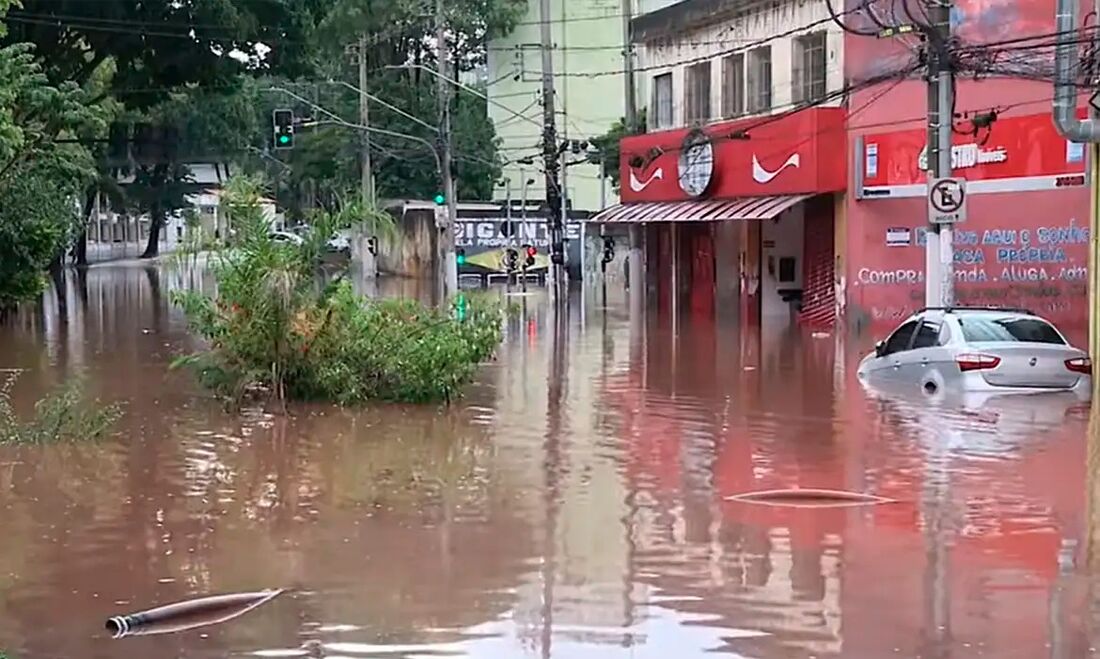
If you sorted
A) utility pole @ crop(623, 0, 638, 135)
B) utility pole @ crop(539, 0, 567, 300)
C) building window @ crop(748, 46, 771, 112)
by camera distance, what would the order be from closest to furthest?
building window @ crop(748, 46, 771, 112), utility pole @ crop(539, 0, 567, 300), utility pole @ crop(623, 0, 638, 135)

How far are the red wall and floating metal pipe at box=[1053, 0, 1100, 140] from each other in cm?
754

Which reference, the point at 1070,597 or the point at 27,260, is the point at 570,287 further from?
the point at 1070,597

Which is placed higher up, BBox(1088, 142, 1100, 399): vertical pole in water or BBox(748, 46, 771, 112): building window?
BBox(748, 46, 771, 112): building window

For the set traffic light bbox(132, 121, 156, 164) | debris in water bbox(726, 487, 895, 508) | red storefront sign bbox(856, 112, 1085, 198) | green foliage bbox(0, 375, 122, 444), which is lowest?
debris in water bbox(726, 487, 895, 508)

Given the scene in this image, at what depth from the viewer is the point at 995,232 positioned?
29.4m

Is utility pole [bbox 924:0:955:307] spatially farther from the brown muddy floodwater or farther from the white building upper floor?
the white building upper floor

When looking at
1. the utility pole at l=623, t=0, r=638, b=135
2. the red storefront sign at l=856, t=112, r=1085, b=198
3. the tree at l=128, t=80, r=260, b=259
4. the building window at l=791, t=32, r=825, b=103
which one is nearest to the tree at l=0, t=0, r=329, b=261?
the building window at l=791, t=32, r=825, b=103

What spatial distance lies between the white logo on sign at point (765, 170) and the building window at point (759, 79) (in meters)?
1.35

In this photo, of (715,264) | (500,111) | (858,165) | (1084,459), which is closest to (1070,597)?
(1084,459)

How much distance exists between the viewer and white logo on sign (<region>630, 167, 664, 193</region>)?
3997 centimetres

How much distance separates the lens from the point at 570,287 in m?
56.8

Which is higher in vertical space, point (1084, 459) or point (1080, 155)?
point (1080, 155)

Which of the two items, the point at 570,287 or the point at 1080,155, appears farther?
the point at 570,287

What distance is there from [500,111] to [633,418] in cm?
5684
